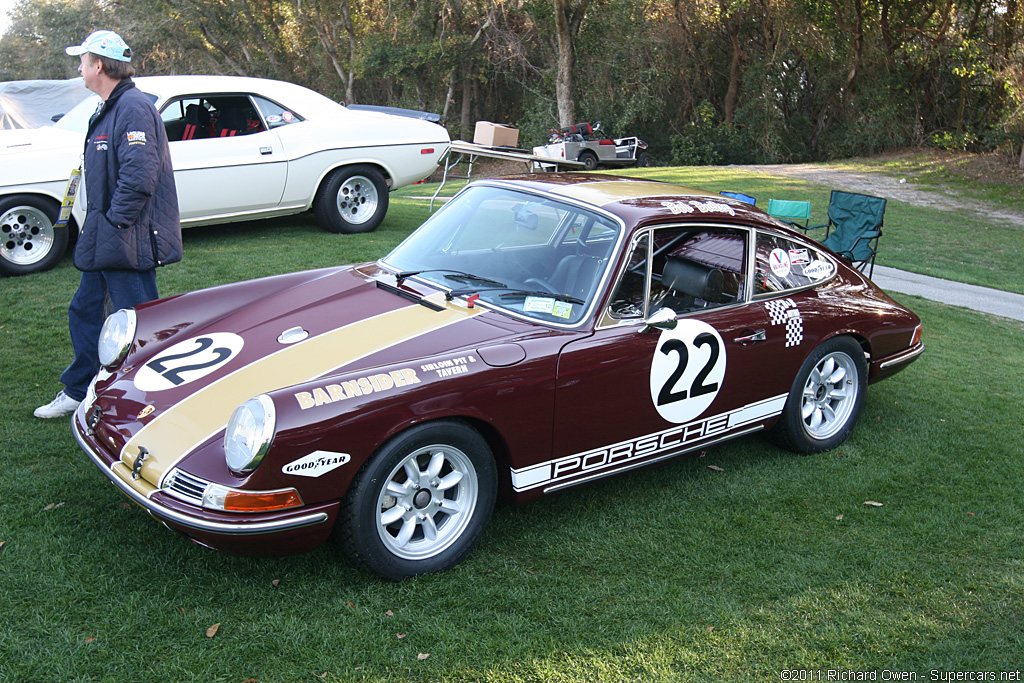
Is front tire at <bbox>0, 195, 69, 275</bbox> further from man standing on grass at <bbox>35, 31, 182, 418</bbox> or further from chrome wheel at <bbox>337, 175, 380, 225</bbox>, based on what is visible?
man standing on grass at <bbox>35, 31, 182, 418</bbox>

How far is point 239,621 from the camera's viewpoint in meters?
2.88

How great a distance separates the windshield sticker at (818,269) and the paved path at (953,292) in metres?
4.78

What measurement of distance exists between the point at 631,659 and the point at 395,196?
11.9 meters

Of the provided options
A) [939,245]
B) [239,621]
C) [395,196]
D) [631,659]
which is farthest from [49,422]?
[939,245]

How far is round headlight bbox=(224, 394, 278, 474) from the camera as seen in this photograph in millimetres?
2754

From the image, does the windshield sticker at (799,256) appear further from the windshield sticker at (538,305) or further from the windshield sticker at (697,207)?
Answer: the windshield sticker at (538,305)

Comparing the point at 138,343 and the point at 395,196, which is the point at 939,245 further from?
the point at 138,343

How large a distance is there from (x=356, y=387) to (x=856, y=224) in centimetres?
739

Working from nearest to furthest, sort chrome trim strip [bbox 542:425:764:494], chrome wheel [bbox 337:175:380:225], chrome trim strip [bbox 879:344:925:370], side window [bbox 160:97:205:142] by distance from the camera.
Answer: chrome trim strip [bbox 542:425:764:494], chrome trim strip [bbox 879:344:925:370], side window [bbox 160:97:205:142], chrome wheel [bbox 337:175:380:225]

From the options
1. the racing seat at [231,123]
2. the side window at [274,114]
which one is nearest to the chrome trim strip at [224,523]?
the racing seat at [231,123]

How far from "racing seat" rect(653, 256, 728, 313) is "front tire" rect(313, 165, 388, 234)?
5.75 meters

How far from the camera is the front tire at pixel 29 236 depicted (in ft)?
22.9

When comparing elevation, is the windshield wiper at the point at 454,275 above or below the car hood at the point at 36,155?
below

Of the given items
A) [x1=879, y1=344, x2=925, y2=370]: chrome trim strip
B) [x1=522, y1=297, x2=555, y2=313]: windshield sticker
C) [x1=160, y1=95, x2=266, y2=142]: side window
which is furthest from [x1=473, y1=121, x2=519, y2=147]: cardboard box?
[x1=522, y1=297, x2=555, y2=313]: windshield sticker
